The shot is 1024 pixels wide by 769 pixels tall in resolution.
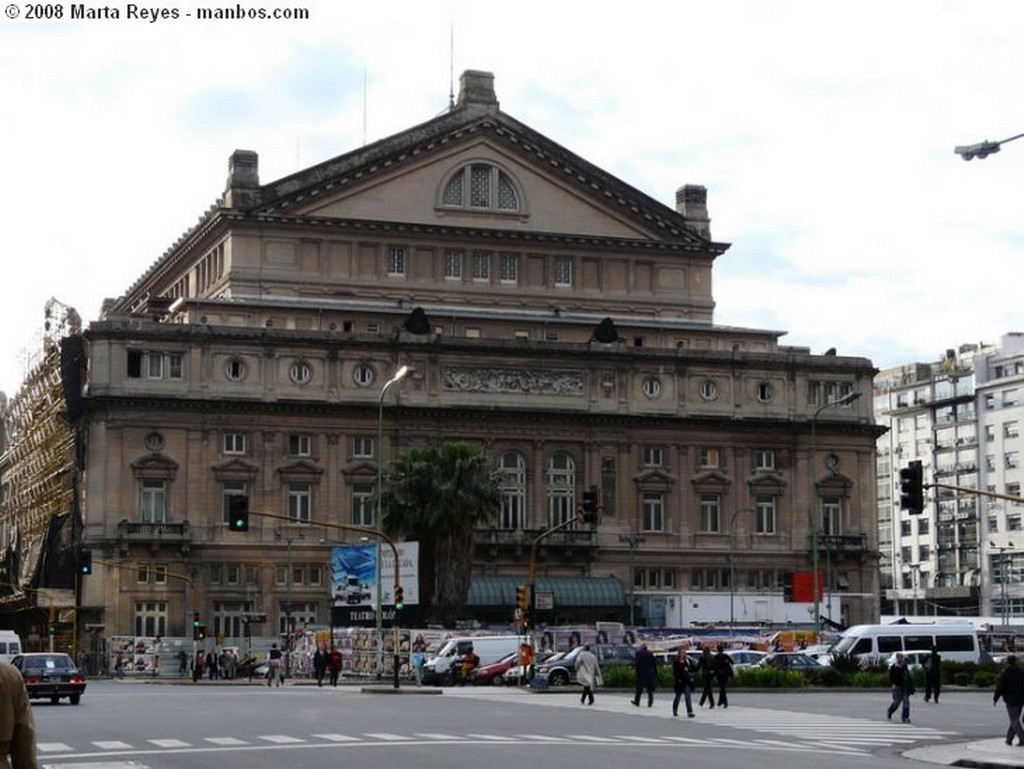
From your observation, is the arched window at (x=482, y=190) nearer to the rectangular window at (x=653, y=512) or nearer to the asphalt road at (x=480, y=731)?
the rectangular window at (x=653, y=512)

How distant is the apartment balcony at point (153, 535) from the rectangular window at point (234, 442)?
16.1ft

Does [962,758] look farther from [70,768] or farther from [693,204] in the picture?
[693,204]

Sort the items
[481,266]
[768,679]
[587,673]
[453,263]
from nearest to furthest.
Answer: [587,673] → [768,679] → [453,263] → [481,266]

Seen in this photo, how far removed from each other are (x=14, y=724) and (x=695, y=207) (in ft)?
338

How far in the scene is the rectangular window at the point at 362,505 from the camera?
98.4m

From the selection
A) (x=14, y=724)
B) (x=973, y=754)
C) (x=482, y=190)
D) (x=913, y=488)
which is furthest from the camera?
(x=482, y=190)

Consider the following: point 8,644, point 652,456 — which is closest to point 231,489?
point 8,644

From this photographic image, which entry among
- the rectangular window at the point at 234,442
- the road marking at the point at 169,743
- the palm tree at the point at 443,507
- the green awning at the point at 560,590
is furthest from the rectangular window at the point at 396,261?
the road marking at the point at 169,743

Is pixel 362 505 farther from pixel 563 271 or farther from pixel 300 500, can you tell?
pixel 563 271

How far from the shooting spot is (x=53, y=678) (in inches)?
1966

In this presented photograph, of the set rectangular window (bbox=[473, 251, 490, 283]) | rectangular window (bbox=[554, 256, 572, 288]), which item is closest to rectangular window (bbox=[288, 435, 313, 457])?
rectangular window (bbox=[473, 251, 490, 283])

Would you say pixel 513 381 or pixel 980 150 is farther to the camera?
pixel 513 381

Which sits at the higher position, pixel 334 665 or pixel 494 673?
pixel 334 665

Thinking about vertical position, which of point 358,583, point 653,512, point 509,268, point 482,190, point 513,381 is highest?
point 482,190
